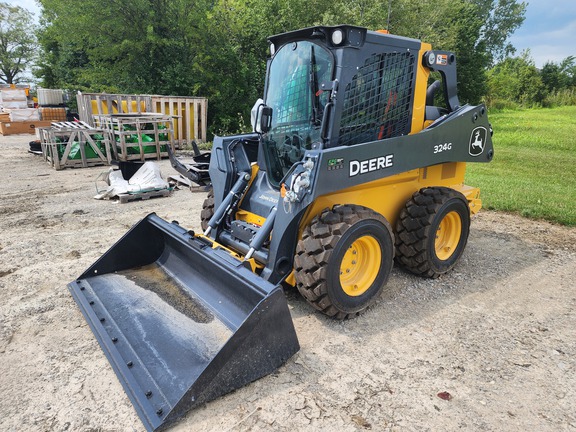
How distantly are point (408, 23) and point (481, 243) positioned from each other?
14.7 m

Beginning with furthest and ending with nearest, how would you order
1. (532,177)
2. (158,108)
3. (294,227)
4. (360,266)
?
(158,108), (532,177), (360,266), (294,227)

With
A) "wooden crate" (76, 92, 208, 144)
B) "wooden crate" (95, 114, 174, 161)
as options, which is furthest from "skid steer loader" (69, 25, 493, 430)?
"wooden crate" (76, 92, 208, 144)

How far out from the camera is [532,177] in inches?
354

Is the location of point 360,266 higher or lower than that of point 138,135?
lower

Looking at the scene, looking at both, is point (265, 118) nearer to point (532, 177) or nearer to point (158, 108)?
point (532, 177)

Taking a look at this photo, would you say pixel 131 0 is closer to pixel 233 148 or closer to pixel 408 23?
pixel 408 23

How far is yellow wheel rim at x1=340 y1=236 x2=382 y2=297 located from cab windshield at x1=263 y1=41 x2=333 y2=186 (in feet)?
3.16

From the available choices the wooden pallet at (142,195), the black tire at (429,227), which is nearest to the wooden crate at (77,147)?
the wooden pallet at (142,195)

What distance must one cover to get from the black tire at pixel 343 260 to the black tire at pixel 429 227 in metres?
0.52

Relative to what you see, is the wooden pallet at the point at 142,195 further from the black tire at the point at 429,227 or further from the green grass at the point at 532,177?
the green grass at the point at 532,177

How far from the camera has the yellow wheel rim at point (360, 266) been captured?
11.0ft

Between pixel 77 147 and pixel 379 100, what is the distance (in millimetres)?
8694

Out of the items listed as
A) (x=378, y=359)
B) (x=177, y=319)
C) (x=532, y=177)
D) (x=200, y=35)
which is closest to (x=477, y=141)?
(x=378, y=359)

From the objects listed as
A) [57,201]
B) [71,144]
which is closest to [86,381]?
[57,201]
